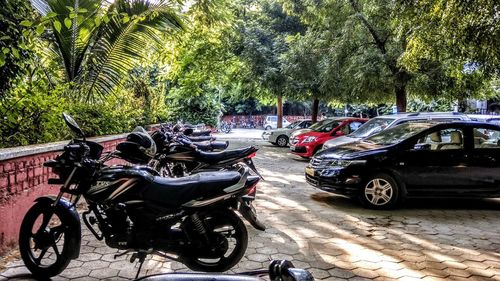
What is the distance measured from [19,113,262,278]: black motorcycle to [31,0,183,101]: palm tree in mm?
4187

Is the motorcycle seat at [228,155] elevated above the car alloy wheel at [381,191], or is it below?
above

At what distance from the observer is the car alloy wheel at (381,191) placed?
21.7 feet

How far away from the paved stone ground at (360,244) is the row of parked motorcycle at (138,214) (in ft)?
1.25

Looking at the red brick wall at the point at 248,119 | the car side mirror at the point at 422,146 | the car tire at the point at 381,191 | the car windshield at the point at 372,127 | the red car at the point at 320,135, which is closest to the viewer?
the car tire at the point at 381,191

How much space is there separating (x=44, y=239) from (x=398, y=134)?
5.93 m

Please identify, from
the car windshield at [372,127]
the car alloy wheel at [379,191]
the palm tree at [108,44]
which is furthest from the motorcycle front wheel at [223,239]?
the car windshield at [372,127]

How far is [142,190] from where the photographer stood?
3.52 m

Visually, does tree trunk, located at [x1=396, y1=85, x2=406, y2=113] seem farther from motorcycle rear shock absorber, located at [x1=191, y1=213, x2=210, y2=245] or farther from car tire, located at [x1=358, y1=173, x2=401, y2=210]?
motorcycle rear shock absorber, located at [x1=191, y1=213, x2=210, y2=245]

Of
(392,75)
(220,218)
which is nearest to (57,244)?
(220,218)

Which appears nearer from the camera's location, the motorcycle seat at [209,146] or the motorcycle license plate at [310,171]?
the motorcycle seat at [209,146]

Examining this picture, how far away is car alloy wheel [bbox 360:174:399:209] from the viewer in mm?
6621

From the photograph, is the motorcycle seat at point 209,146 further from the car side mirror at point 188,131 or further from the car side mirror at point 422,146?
the car side mirror at point 422,146

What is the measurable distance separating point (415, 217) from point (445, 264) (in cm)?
194

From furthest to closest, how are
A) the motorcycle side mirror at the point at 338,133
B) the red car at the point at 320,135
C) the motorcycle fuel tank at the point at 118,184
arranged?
the motorcycle side mirror at the point at 338,133
the red car at the point at 320,135
the motorcycle fuel tank at the point at 118,184
